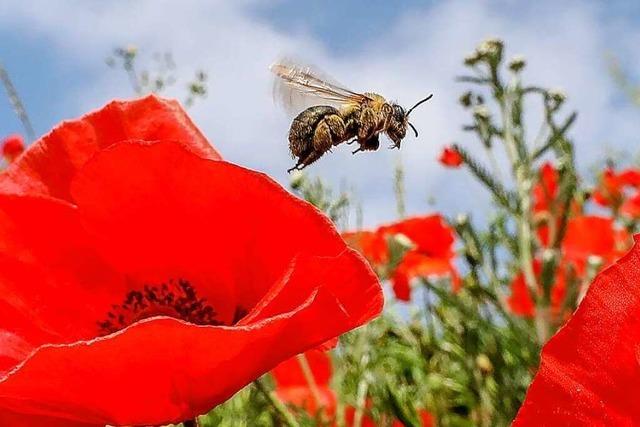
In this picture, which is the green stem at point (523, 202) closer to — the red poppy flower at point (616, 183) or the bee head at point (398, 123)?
the bee head at point (398, 123)

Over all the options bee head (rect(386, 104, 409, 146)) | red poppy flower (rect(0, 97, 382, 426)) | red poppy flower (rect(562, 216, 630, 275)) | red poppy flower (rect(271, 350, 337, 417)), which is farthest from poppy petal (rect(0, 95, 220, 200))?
red poppy flower (rect(562, 216, 630, 275))

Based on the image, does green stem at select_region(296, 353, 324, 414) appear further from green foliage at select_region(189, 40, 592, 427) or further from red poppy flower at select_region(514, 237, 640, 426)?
red poppy flower at select_region(514, 237, 640, 426)

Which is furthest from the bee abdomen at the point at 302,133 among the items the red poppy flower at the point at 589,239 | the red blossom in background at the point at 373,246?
the red poppy flower at the point at 589,239

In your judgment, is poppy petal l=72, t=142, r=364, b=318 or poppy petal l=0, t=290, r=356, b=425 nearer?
poppy petal l=0, t=290, r=356, b=425

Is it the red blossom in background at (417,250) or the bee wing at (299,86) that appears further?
the red blossom in background at (417,250)

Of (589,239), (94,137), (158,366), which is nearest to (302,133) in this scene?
(94,137)

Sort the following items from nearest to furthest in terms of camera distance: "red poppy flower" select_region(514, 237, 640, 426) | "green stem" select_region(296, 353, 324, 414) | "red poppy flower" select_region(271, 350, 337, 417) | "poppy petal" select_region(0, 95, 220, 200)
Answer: "red poppy flower" select_region(514, 237, 640, 426) < "poppy petal" select_region(0, 95, 220, 200) < "green stem" select_region(296, 353, 324, 414) < "red poppy flower" select_region(271, 350, 337, 417)

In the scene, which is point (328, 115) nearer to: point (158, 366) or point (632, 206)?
point (158, 366)

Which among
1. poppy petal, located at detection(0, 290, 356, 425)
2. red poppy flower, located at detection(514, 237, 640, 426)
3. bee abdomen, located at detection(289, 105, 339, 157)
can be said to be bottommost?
red poppy flower, located at detection(514, 237, 640, 426)
